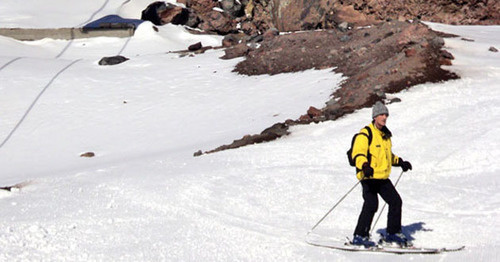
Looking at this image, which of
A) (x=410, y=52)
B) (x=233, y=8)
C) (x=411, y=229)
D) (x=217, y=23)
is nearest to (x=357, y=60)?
(x=410, y=52)

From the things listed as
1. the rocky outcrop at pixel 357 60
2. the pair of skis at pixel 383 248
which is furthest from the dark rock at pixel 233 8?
the pair of skis at pixel 383 248

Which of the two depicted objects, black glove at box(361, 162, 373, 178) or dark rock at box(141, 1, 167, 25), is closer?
black glove at box(361, 162, 373, 178)

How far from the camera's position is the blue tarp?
30.1 metres

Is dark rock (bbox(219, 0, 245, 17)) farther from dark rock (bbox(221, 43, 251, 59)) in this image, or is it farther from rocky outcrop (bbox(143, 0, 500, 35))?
dark rock (bbox(221, 43, 251, 59))

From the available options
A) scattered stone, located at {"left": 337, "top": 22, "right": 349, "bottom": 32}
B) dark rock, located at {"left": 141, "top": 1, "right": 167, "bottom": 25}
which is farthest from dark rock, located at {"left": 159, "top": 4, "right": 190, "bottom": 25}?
scattered stone, located at {"left": 337, "top": 22, "right": 349, "bottom": 32}

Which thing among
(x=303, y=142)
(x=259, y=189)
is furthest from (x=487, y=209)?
(x=303, y=142)

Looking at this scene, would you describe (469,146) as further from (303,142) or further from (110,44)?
(110,44)

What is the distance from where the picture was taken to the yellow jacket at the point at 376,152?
25.8 ft

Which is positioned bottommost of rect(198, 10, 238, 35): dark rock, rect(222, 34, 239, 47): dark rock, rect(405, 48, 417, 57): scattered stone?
rect(198, 10, 238, 35): dark rock

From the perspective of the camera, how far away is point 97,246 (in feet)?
28.8

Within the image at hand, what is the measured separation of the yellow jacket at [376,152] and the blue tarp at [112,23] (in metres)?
22.9

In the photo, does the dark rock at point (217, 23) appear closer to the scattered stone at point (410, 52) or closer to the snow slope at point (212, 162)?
the snow slope at point (212, 162)

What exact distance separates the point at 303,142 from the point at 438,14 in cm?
1379

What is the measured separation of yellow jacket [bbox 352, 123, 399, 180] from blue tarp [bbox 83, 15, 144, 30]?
902 inches
